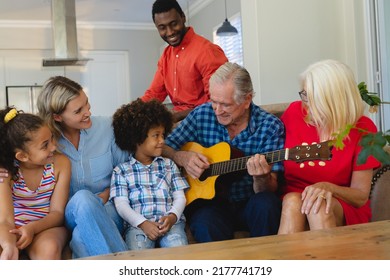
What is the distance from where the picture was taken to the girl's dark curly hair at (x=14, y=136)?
6.73ft

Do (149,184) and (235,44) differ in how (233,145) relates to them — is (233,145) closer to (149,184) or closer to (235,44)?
(149,184)

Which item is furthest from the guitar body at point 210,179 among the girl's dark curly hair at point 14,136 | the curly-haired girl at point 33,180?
the girl's dark curly hair at point 14,136

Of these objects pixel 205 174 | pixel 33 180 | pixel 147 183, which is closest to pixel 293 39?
pixel 205 174

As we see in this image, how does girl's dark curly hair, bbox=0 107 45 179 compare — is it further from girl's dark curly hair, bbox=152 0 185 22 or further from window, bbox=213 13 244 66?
window, bbox=213 13 244 66

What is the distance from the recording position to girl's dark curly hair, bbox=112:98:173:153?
7.73 feet

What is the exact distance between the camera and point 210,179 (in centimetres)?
238

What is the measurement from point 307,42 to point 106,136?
9.49ft

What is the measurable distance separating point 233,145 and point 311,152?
55 cm

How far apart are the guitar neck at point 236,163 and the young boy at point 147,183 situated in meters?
0.14

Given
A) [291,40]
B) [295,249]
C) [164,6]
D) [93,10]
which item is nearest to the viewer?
[295,249]

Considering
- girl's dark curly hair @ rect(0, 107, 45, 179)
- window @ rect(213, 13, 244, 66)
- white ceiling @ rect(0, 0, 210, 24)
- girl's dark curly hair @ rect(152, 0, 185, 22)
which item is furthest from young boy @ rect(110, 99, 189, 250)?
white ceiling @ rect(0, 0, 210, 24)

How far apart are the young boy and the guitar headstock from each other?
1.77ft

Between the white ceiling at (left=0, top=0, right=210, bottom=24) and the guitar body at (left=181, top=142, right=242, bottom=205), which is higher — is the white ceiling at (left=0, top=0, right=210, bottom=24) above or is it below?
above
